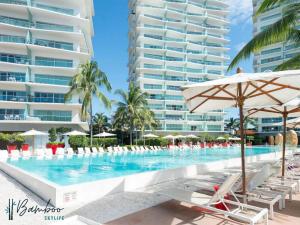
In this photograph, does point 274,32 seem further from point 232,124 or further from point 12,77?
point 232,124

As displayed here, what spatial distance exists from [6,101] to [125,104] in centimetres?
1530

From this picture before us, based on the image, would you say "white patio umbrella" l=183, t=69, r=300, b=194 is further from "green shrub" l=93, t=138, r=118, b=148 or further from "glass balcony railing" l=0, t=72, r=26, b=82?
"glass balcony railing" l=0, t=72, r=26, b=82

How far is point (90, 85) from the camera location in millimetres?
29219

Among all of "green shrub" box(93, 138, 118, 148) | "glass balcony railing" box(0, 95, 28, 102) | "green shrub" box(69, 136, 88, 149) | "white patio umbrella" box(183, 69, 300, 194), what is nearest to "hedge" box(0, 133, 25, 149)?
"green shrub" box(69, 136, 88, 149)

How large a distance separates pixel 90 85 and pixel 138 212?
24.5 m

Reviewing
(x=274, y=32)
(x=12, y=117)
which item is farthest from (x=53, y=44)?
(x=274, y=32)

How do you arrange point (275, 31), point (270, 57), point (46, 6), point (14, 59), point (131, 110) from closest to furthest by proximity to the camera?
point (275, 31) → point (14, 59) → point (46, 6) → point (131, 110) → point (270, 57)

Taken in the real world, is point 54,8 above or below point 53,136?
above

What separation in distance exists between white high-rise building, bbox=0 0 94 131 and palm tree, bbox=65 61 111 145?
700 centimetres

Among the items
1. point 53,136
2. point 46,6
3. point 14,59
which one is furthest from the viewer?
point 46,6

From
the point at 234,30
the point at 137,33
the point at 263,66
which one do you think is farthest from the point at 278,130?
the point at 137,33

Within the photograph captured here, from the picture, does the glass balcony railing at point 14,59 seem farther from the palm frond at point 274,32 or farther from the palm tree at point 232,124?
the palm tree at point 232,124

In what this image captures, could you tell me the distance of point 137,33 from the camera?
6072 centimetres

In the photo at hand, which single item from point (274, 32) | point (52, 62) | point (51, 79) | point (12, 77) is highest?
point (52, 62)
